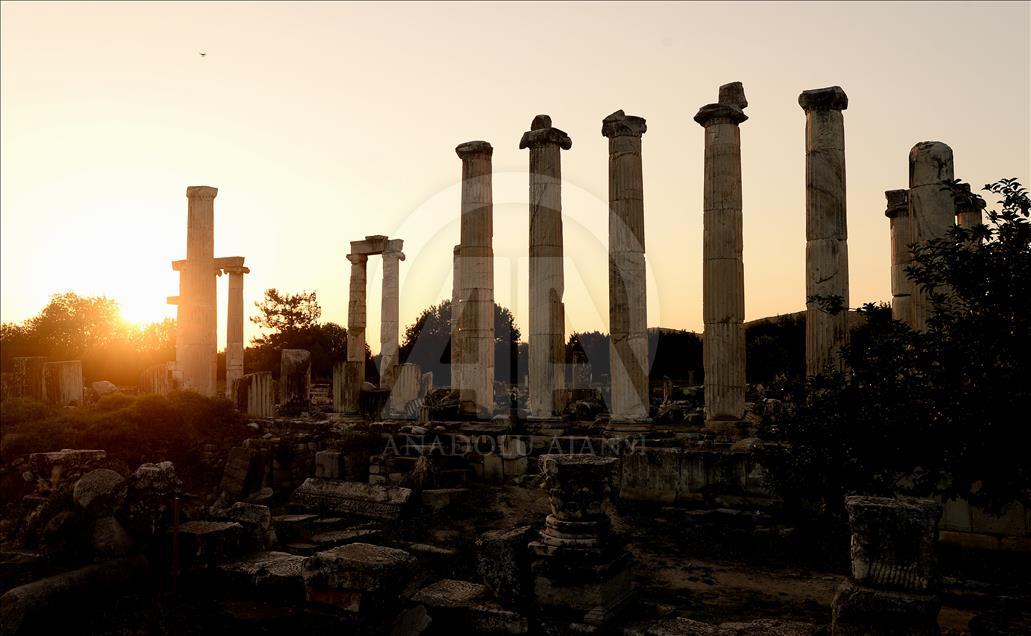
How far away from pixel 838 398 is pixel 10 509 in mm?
13680

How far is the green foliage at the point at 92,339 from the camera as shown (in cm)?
4306

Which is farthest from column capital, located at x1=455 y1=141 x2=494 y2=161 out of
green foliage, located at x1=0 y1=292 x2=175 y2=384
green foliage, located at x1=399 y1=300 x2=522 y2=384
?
green foliage, located at x1=399 y1=300 x2=522 y2=384

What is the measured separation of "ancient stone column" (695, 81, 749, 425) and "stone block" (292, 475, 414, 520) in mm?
7094

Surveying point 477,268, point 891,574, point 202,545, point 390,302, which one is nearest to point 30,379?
point 390,302

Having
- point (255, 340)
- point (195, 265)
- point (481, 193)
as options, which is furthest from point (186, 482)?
point (255, 340)

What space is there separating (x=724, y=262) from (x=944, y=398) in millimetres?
9244

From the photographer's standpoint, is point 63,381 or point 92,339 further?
point 92,339

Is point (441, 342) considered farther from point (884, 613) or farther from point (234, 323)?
point (884, 613)

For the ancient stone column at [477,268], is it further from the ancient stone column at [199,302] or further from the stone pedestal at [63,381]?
the stone pedestal at [63,381]

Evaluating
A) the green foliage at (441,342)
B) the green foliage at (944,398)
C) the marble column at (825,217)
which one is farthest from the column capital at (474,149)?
the green foliage at (441,342)

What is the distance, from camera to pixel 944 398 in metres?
7.56

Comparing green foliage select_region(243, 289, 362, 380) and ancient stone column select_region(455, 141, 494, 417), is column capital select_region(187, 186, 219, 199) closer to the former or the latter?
ancient stone column select_region(455, 141, 494, 417)

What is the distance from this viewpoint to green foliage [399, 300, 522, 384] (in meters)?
52.7

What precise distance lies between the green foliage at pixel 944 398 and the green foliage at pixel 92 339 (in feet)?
127
